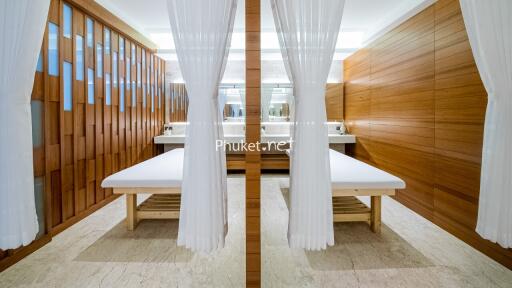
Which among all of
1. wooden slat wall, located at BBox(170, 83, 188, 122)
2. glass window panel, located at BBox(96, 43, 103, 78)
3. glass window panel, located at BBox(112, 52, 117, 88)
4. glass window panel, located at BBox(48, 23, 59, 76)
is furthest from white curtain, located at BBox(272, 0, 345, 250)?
wooden slat wall, located at BBox(170, 83, 188, 122)

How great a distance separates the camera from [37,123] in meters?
1.91

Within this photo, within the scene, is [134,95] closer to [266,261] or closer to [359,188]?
[266,261]

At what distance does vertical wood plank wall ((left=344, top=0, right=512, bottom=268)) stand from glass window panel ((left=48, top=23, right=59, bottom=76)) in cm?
299

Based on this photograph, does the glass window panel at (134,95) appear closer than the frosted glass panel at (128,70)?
No

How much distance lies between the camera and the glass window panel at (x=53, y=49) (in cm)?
202

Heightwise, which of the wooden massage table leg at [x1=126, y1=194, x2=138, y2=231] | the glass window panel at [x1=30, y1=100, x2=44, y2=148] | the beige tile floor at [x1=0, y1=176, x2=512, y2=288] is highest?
the glass window panel at [x1=30, y1=100, x2=44, y2=148]

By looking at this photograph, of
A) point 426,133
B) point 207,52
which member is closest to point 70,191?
point 207,52

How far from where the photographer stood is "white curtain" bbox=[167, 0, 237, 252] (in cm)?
138

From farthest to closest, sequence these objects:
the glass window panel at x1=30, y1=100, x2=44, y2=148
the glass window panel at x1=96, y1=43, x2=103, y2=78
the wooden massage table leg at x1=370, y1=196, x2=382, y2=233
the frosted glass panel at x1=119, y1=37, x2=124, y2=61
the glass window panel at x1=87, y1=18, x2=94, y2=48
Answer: the frosted glass panel at x1=119, y1=37, x2=124, y2=61, the glass window panel at x1=96, y1=43, x2=103, y2=78, the glass window panel at x1=87, y1=18, x2=94, y2=48, the wooden massage table leg at x1=370, y1=196, x2=382, y2=233, the glass window panel at x1=30, y1=100, x2=44, y2=148

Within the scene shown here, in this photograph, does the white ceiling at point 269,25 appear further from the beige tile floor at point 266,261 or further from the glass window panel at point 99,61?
the beige tile floor at point 266,261

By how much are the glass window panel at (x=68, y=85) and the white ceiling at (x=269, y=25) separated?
85 centimetres

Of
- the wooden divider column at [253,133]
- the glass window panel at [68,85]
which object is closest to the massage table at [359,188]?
the wooden divider column at [253,133]

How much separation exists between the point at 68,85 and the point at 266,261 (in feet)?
6.84

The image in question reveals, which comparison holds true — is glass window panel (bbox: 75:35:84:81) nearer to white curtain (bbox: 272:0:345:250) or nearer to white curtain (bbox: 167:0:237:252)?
white curtain (bbox: 167:0:237:252)
